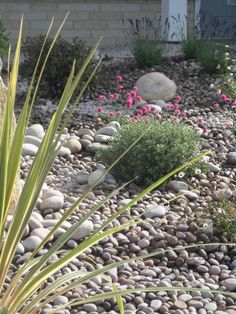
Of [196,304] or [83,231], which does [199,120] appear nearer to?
[83,231]

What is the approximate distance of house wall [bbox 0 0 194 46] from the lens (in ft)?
41.4

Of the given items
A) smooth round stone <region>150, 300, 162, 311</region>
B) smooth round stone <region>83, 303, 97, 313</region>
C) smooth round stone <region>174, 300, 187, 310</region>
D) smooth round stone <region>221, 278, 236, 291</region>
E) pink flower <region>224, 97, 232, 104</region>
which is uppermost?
pink flower <region>224, 97, 232, 104</region>

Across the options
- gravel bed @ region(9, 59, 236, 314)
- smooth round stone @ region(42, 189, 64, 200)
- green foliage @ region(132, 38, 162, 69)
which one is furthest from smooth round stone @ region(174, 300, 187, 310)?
green foliage @ region(132, 38, 162, 69)

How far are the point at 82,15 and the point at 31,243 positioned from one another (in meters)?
8.97

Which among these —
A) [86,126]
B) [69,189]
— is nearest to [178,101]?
[86,126]

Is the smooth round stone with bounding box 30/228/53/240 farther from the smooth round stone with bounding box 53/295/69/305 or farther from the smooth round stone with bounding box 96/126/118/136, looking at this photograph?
the smooth round stone with bounding box 96/126/118/136

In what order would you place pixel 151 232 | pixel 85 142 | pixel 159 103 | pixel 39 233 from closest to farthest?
1. pixel 39 233
2. pixel 151 232
3. pixel 85 142
4. pixel 159 103

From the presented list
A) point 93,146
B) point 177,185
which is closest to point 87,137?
point 93,146

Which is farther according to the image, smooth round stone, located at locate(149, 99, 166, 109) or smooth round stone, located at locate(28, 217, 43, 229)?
smooth round stone, located at locate(149, 99, 166, 109)

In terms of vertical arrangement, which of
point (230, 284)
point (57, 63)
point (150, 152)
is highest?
point (57, 63)

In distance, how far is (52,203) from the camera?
17.0 ft

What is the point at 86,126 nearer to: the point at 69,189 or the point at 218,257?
the point at 69,189

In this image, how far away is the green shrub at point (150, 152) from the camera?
5.88 meters

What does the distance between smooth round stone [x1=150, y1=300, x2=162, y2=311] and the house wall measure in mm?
9118
